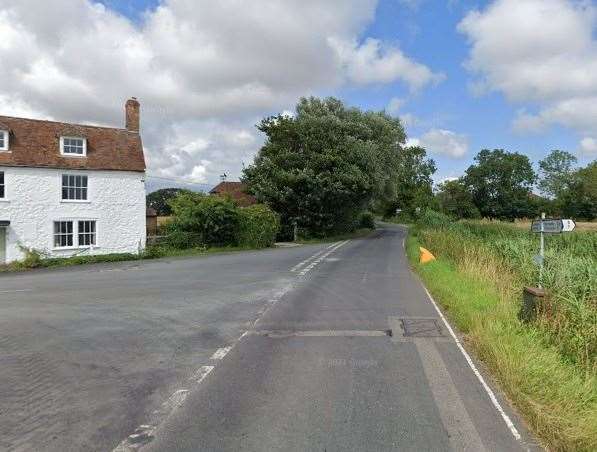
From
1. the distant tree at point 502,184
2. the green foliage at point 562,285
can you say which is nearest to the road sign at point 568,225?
the green foliage at point 562,285

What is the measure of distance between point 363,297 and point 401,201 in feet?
321

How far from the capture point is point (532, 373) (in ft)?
19.9

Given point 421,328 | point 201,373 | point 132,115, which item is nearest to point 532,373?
point 421,328

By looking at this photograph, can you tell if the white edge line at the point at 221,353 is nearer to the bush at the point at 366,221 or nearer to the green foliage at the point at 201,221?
the green foliage at the point at 201,221

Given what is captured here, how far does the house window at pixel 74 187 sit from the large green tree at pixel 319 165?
1562 centimetres

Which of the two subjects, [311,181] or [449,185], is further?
[449,185]

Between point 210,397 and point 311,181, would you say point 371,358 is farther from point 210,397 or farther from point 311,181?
point 311,181

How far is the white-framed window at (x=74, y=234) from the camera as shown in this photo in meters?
28.0

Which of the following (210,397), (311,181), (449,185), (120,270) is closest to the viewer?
(210,397)

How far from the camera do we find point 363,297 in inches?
496

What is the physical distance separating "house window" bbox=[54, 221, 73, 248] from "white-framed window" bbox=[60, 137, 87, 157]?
13.0 ft

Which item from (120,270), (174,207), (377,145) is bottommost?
(120,270)

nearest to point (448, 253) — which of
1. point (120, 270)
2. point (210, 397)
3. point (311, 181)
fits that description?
point (120, 270)

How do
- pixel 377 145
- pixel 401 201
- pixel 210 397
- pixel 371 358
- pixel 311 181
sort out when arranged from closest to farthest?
pixel 210 397 → pixel 371 358 → pixel 311 181 → pixel 377 145 → pixel 401 201
